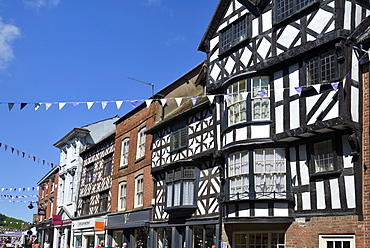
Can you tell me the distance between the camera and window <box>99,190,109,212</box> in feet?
99.4

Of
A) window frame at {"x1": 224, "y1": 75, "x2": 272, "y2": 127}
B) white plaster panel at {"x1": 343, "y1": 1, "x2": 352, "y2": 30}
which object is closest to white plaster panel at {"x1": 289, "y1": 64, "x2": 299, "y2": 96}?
window frame at {"x1": 224, "y1": 75, "x2": 272, "y2": 127}

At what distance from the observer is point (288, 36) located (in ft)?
50.6

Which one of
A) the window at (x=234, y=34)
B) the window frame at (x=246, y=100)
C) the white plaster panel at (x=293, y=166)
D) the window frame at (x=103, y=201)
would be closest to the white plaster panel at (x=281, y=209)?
the white plaster panel at (x=293, y=166)

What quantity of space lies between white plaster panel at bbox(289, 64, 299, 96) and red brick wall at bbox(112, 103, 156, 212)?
435 inches

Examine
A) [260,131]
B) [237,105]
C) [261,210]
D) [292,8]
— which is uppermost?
[292,8]

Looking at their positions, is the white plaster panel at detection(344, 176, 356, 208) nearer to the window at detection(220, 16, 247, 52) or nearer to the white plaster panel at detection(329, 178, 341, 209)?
the white plaster panel at detection(329, 178, 341, 209)

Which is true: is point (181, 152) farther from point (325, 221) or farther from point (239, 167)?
point (325, 221)

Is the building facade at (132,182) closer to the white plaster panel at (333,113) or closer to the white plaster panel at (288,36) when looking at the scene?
the white plaster panel at (288,36)

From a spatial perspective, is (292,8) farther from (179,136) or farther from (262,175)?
(179,136)

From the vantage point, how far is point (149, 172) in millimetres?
24234

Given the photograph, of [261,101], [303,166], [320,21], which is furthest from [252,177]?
[320,21]

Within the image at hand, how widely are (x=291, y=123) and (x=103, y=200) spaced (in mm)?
19000

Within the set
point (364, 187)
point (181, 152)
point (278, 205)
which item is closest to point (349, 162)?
point (364, 187)

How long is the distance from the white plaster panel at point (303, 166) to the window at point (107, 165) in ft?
59.5
